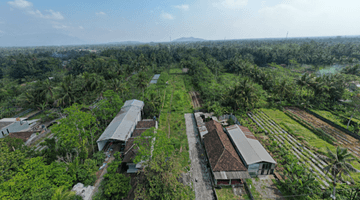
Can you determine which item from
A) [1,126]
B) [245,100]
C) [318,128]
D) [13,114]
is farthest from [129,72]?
[318,128]

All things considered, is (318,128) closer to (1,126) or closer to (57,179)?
(57,179)

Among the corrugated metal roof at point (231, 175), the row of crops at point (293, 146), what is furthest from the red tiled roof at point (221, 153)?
the row of crops at point (293, 146)

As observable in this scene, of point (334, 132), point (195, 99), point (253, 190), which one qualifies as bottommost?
point (253, 190)

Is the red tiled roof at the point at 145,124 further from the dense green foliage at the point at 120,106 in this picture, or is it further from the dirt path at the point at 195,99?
the dirt path at the point at 195,99

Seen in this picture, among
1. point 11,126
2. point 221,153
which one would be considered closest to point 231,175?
point 221,153

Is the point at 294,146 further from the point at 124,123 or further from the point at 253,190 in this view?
the point at 124,123

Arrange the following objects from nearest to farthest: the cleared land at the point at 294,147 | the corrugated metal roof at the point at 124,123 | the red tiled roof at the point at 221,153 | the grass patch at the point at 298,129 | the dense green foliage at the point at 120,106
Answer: the dense green foliage at the point at 120,106 < the red tiled roof at the point at 221,153 < the cleared land at the point at 294,147 < the corrugated metal roof at the point at 124,123 < the grass patch at the point at 298,129

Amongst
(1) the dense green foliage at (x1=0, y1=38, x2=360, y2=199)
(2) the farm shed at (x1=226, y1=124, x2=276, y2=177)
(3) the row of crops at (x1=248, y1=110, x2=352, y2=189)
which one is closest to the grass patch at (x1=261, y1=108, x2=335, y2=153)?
(3) the row of crops at (x1=248, y1=110, x2=352, y2=189)
